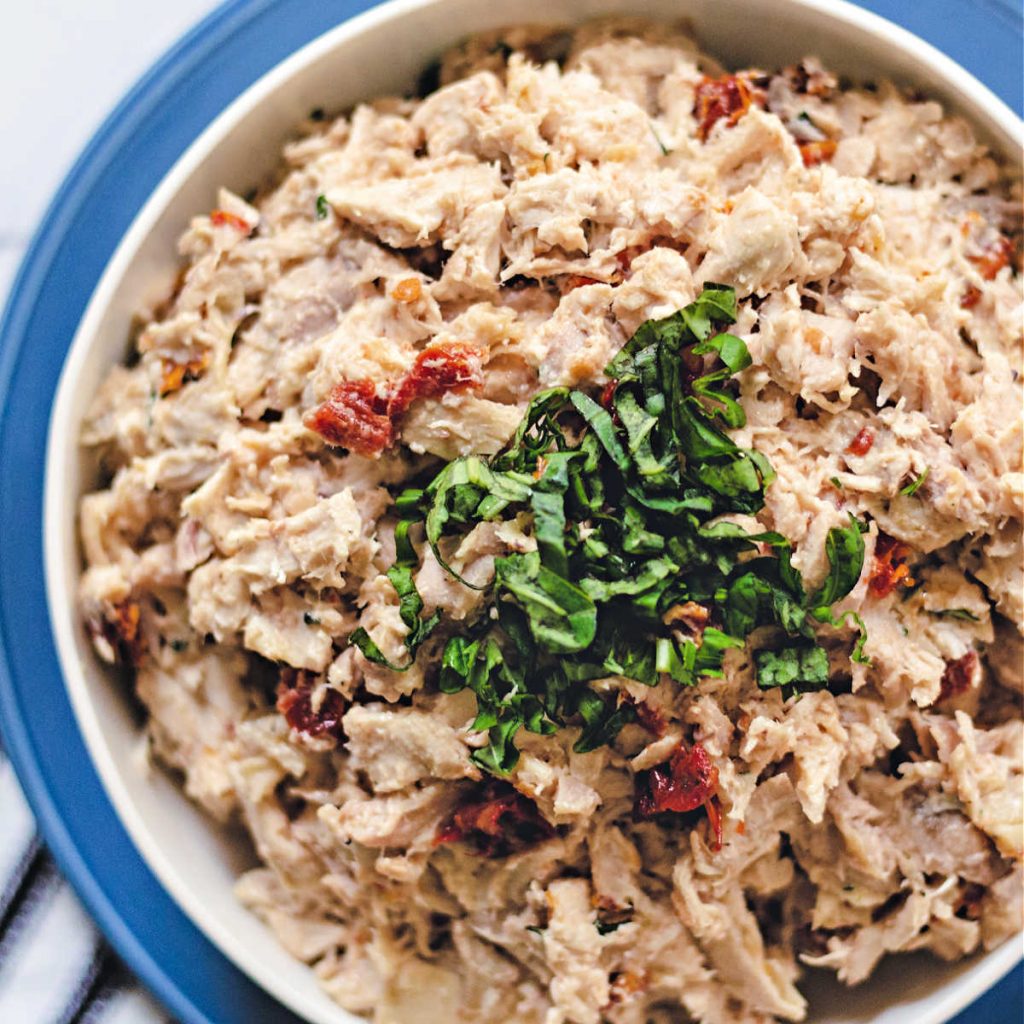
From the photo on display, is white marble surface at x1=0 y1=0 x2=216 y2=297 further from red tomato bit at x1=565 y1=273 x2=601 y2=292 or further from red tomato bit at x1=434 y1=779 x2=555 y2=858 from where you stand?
red tomato bit at x1=434 y1=779 x2=555 y2=858

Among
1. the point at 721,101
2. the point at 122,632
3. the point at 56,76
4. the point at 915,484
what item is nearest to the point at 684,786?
the point at 915,484

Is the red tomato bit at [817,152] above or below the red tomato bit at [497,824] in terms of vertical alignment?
above

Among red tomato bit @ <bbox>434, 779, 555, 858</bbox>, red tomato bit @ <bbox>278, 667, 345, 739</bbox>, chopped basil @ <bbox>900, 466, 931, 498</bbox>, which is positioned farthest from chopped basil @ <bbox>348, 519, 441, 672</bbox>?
chopped basil @ <bbox>900, 466, 931, 498</bbox>

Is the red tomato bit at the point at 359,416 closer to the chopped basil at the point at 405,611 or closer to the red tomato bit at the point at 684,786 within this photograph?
the chopped basil at the point at 405,611

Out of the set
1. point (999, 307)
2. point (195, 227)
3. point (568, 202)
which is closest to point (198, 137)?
point (195, 227)

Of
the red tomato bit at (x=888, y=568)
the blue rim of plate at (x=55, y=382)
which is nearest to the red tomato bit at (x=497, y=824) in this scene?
the blue rim of plate at (x=55, y=382)

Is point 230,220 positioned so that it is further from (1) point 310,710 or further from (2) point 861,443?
(2) point 861,443

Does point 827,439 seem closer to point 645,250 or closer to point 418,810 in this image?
point 645,250
